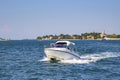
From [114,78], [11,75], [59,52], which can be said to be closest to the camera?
[114,78]

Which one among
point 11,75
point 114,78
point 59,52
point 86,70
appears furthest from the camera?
point 59,52

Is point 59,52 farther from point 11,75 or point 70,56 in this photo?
point 11,75

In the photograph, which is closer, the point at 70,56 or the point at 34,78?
the point at 34,78

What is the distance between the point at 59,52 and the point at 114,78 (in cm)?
1546

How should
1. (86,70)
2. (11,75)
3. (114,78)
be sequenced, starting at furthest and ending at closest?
(86,70) → (11,75) → (114,78)

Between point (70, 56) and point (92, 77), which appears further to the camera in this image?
point (70, 56)

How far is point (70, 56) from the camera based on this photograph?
155ft

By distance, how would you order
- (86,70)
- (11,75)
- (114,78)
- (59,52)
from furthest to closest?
(59,52) < (86,70) < (11,75) < (114,78)

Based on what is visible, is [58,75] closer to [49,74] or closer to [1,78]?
[49,74]

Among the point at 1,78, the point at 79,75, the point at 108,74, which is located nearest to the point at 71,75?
the point at 79,75

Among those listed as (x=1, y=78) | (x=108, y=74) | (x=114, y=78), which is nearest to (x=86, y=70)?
(x=108, y=74)

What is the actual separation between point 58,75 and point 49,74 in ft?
4.22

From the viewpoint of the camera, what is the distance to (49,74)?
35375mm

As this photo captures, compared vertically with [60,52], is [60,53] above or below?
below
